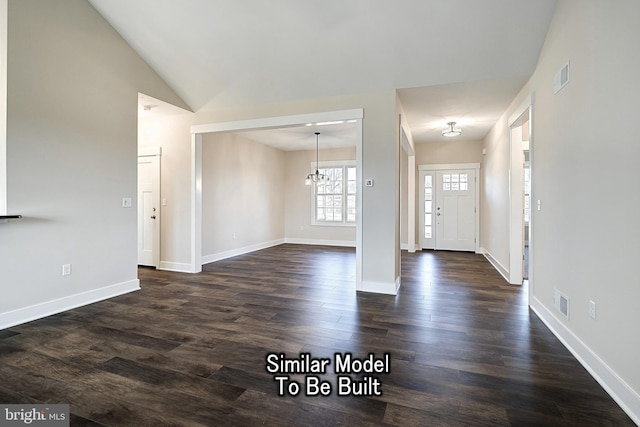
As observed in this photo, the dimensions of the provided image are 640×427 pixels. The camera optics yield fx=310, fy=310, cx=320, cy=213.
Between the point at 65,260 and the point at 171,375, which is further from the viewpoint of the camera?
the point at 65,260

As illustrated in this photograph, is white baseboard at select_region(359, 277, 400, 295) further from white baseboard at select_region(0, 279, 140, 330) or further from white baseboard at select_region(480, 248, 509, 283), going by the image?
white baseboard at select_region(0, 279, 140, 330)

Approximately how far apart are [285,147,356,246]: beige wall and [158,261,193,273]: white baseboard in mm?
4228

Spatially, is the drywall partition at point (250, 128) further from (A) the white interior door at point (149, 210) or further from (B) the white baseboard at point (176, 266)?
(A) the white interior door at point (149, 210)

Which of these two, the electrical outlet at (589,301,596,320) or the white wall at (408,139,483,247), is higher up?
the white wall at (408,139,483,247)

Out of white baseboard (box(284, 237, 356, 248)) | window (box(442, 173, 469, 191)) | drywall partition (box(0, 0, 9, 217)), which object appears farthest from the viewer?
→ white baseboard (box(284, 237, 356, 248))

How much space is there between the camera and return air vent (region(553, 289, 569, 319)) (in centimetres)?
262

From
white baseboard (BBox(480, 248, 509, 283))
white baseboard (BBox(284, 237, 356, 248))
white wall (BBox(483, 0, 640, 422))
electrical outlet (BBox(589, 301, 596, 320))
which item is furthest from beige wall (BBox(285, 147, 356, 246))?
electrical outlet (BBox(589, 301, 596, 320))

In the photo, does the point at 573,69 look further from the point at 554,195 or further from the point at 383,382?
the point at 383,382

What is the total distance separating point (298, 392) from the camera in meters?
1.93

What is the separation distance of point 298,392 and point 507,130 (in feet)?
15.8

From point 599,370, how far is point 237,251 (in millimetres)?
6321

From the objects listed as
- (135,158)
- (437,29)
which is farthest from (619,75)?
(135,158)

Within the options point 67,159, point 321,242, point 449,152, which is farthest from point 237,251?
point 449,152

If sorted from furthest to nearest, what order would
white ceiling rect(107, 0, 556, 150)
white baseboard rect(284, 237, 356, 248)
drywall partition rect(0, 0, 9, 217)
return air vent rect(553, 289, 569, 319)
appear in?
white baseboard rect(284, 237, 356, 248) < white ceiling rect(107, 0, 556, 150) < drywall partition rect(0, 0, 9, 217) < return air vent rect(553, 289, 569, 319)
